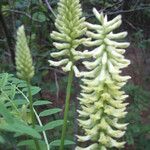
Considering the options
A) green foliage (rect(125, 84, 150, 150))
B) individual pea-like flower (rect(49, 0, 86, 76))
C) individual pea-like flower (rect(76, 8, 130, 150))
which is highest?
individual pea-like flower (rect(49, 0, 86, 76))

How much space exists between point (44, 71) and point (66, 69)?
4729mm

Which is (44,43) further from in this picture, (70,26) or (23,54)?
(23,54)

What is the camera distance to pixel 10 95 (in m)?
2.54

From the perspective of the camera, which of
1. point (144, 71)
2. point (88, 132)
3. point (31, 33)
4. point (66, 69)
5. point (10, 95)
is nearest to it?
point (88, 132)

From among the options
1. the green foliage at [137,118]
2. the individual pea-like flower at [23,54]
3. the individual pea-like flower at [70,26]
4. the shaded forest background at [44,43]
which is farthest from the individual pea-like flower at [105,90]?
the green foliage at [137,118]

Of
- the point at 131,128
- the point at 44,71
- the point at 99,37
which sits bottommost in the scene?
the point at 131,128

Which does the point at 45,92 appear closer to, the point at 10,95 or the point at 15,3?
the point at 15,3

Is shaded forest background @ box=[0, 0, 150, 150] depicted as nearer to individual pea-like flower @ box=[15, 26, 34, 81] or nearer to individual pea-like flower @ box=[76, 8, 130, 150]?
individual pea-like flower @ box=[76, 8, 130, 150]

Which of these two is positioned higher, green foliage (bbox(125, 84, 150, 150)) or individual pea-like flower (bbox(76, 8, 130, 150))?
individual pea-like flower (bbox(76, 8, 130, 150))

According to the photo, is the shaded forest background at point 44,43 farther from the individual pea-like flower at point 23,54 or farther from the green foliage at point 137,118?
the individual pea-like flower at point 23,54

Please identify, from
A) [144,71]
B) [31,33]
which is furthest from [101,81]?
[144,71]

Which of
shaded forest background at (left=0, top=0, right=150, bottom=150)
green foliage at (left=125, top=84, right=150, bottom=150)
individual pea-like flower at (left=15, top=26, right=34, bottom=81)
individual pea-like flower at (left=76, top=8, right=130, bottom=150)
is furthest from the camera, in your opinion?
green foliage at (left=125, top=84, right=150, bottom=150)

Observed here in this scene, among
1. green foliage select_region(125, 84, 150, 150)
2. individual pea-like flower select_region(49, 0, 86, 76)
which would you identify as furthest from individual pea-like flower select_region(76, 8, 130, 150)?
green foliage select_region(125, 84, 150, 150)

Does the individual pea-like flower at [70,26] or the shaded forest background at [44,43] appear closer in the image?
the individual pea-like flower at [70,26]
